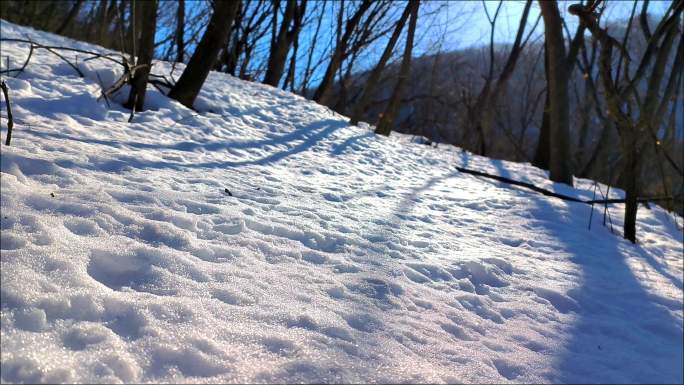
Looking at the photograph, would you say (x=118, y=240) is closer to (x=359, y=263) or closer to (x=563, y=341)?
(x=359, y=263)

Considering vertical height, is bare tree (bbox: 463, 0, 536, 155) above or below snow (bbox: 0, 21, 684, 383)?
above

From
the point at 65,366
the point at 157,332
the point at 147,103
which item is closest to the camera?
the point at 65,366

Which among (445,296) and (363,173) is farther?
(363,173)

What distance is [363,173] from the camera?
445 cm

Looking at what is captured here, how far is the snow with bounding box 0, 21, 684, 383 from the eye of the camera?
1220mm

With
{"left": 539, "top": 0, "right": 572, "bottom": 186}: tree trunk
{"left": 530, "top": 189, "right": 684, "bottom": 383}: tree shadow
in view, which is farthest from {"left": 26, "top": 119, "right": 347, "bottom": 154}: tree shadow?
{"left": 539, "top": 0, "right": 572, "bottom": 186}: tree trunk

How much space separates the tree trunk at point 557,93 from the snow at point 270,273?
239 centimetres

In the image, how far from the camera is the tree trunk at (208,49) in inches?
181

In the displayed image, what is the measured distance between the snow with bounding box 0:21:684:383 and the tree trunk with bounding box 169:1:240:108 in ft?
2.24

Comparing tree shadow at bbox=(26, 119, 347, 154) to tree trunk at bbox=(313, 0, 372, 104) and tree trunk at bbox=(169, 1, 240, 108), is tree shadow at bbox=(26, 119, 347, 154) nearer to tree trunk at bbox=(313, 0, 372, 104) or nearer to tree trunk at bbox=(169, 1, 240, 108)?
tree trunk at bbox=(169, 1, 240, 108)

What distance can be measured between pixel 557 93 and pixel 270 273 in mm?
5415

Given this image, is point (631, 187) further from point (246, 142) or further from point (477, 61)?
point (477, 61)

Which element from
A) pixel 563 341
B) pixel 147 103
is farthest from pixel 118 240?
pixel 147 103

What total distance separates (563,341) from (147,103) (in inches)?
150
